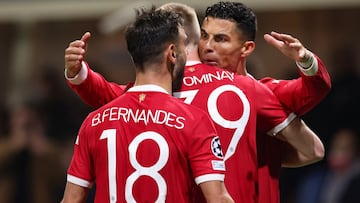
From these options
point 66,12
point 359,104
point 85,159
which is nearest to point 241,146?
point 85,159

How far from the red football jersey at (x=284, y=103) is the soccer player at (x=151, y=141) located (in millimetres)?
579

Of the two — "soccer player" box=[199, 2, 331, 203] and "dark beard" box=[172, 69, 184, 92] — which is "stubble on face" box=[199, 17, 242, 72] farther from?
"dark beard" box=[172, 69, 184, 92]

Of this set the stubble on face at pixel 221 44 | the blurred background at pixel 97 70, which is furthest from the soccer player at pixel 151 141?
the blurred background at pixel 97 70

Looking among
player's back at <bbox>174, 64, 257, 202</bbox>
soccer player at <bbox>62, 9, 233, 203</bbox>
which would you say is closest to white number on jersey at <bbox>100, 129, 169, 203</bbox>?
soccer player at <bbox>62, 9, 233, 203</bbox>

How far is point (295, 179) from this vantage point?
976 centimetres

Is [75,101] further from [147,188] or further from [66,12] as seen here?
[147,188]

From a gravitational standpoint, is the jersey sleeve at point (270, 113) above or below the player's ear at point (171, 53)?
below

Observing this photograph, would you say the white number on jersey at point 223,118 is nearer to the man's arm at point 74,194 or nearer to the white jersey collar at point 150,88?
the white jersey collar at point 150,88

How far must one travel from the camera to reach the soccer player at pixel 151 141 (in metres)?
4.78

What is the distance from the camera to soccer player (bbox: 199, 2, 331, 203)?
17.3 feet

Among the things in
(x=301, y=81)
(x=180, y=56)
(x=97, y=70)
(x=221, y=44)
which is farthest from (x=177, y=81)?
(x=97, y=70)

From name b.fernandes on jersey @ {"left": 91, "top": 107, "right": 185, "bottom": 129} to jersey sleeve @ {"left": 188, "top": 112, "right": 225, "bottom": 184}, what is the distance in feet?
0.25

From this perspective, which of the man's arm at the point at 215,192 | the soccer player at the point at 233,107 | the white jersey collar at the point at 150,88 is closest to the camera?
the man's arm at the point at 215,192

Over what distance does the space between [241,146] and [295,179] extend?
15.2 ft
